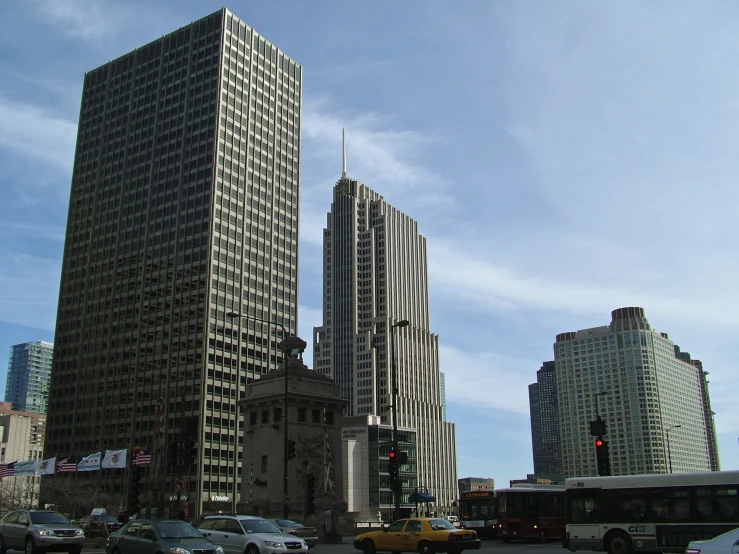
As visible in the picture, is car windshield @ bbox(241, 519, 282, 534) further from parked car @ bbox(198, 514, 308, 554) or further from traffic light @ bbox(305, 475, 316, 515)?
traffic light @ bbox(305, 475, 316, 515)

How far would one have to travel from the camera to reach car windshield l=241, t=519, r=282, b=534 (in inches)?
998

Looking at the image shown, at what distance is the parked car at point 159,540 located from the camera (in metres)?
20.4

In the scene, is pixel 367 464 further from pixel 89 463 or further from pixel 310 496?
pixel 310 496

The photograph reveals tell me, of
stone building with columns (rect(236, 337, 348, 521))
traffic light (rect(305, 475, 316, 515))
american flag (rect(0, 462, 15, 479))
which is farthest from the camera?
american flag (rect(0, 462, 15, 479))

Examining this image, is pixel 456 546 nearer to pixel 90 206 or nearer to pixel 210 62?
pixel 210 62

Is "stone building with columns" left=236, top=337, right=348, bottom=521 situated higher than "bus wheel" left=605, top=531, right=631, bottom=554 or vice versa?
"stone building with columns" left=236, top=337, right=348, bottom=521

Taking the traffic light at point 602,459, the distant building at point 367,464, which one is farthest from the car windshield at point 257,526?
the distant building at point 367,464

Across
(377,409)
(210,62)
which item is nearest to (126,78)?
(210,62)

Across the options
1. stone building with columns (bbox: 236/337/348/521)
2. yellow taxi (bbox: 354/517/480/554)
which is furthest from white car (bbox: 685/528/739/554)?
stone building with columns (bbox: 236/337/348/521)

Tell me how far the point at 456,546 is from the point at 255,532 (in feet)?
25.9

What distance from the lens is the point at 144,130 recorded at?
145 meters

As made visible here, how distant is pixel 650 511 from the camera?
28.2m

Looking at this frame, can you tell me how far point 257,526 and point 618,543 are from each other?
14631mm

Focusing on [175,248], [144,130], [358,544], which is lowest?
[358,544]
